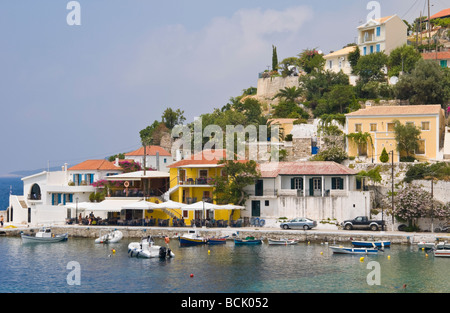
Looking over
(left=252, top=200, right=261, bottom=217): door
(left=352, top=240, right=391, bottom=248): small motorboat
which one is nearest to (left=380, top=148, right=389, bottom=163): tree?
(left=252, top=200, right=261, bottom=217): door

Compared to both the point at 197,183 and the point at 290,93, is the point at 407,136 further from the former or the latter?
the point at 290,93

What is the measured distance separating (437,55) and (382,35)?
763cm

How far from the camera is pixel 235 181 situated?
177 feet

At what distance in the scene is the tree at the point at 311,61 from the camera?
87.4m

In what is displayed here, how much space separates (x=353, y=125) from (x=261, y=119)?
13.5m

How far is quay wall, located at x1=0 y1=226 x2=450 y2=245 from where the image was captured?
152 ft

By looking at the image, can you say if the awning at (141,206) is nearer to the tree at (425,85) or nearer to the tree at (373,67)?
the tree at (425,85)

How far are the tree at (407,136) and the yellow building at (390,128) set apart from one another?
818mm

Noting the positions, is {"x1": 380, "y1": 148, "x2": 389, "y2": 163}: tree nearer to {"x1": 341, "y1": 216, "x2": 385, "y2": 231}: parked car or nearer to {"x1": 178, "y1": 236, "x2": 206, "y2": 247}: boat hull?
{"x1": 341, "y1": 216, "x2": 385, "y2": 231}: parked car

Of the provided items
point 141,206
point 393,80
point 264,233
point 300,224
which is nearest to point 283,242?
point 264,233

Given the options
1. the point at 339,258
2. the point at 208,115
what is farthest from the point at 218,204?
the point at 208,115

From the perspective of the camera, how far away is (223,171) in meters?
55.9

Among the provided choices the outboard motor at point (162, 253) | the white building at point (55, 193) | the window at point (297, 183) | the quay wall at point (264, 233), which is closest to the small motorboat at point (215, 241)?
the quay wall at point (264, 233)

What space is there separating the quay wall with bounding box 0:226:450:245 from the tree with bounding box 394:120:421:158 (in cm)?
1168
